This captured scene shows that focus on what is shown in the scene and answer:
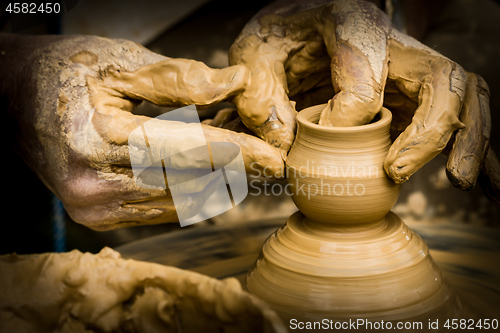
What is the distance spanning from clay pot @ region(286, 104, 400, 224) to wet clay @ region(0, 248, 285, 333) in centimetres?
47

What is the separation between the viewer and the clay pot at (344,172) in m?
1.50

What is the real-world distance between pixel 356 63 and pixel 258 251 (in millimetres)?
1121

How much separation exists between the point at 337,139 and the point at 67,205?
103cm

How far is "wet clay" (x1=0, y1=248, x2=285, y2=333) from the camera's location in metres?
1.32

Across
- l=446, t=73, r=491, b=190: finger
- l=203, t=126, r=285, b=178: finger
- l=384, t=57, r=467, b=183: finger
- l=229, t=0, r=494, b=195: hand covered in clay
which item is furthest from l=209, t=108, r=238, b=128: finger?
l=446, t=73, r=491, b=190: finger

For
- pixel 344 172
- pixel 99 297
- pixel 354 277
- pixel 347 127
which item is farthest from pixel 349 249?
pixel 99 297

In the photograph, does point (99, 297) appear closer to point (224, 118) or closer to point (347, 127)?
point (347, 127)

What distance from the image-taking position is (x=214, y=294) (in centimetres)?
126

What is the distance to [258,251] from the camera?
2367 millimetres

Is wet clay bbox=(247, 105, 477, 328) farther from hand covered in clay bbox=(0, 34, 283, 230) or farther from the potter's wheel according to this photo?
the potter's wheel

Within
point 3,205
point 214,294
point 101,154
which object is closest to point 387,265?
point 214,294

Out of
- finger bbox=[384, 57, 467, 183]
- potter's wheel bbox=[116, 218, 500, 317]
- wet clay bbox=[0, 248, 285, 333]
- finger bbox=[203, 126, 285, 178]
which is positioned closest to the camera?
wet clay bbox=[0, 248, 285, 333]

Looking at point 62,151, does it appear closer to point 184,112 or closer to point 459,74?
point 184,112

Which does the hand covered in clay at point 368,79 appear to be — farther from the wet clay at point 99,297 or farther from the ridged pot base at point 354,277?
the wet clay at point 99,297
